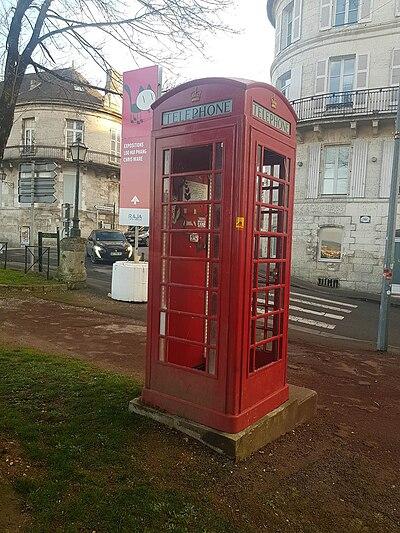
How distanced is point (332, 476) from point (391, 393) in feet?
8.48

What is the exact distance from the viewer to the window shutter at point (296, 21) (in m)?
20.8

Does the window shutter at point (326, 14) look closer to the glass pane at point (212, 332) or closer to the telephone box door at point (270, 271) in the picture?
the telephone box door at point (270, 271)

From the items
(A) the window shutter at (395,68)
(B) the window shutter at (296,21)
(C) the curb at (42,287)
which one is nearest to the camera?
(C) the curb at (42,287)

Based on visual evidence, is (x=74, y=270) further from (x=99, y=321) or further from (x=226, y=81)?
(x=226, y=81)

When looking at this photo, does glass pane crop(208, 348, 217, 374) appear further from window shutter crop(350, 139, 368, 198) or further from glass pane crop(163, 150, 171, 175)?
window shutter crop(350, 139, 368, 198)

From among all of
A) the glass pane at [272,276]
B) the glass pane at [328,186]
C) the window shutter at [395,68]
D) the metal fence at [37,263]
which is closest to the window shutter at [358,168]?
the glass pane at [328,186]

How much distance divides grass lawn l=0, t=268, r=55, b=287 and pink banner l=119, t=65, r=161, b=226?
374 cm

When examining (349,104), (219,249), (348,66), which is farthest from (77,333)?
(348,66)

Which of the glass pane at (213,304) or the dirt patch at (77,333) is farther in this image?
the dirt patch at (77,333)

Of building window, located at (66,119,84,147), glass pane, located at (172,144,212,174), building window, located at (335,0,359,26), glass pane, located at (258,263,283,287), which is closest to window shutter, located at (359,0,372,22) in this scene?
building window, located at (335,0,359,26)

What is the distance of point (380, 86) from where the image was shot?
62.2ft

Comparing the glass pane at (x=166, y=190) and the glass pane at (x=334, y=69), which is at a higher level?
the glass pane at (x=334, y=69)

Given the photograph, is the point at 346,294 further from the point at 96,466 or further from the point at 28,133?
the point at 28,133

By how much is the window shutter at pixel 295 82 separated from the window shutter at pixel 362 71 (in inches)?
104
